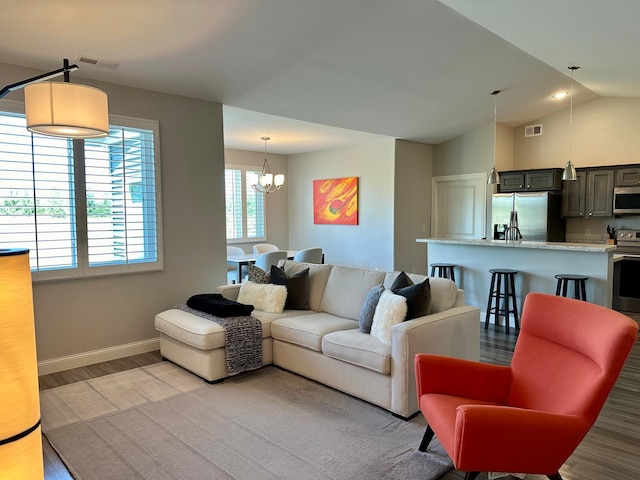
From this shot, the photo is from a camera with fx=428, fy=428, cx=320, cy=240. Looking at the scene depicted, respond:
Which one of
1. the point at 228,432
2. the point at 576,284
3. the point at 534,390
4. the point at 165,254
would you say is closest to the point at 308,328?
the point at 228,432

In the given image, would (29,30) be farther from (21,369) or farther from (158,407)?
(21,369)

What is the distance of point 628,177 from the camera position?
6.37 meters

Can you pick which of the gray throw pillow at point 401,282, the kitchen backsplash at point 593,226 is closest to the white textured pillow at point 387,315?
the gray throw pillow at point 401,282

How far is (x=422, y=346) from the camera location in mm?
2914

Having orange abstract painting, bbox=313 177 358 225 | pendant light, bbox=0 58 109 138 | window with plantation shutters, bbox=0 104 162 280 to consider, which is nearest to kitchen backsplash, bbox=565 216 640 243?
orange abstract painting, bbox=313 177 358 225

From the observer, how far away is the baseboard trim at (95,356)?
12.7ft

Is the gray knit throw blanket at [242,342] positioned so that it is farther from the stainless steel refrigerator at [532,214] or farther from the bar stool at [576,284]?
the stainless steel refrigerator at [532,214]

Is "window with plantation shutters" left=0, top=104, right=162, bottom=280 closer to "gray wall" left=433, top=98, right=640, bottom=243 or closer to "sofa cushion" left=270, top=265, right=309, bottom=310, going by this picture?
"sofa cushion" left=270, top=265, right=309, bottom=310

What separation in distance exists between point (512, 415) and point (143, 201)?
381 centimetres

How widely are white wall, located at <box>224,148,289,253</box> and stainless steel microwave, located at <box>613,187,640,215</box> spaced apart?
608cm

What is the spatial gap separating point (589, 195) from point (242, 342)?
6049mm

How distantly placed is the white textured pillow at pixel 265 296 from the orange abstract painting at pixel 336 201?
168 inches

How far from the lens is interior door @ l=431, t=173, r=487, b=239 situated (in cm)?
756

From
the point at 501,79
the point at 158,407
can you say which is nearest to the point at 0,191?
the point at 158,407
